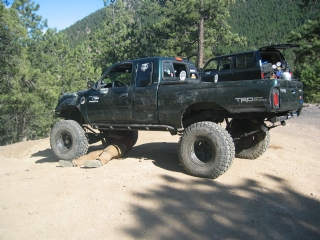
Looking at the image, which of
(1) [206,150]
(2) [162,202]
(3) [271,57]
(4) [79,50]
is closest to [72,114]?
→ (1) [206,150]

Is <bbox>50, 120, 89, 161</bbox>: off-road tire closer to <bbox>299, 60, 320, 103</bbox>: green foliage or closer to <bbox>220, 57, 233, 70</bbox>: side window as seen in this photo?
<bbox>220, 57, 233, 70</bbox>: side window

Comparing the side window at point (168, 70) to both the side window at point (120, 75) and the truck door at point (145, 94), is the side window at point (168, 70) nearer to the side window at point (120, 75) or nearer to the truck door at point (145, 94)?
the truck door at point (145, 94)

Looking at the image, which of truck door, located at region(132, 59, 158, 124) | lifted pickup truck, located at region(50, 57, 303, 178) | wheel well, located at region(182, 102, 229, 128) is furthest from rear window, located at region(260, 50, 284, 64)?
truck door, located at region(132, 59, 158, 124)

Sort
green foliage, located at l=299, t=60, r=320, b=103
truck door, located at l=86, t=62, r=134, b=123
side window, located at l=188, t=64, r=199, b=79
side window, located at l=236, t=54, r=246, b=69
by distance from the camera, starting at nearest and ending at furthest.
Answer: truck door, located at l=86, t=62, r=134, b=123 → side window, located at l=188, t=64, r=199, b=79 → side window, located at l=236, t=54, r=246, b=69 → green foliage, located at l=299, t=60, r=320, b=103

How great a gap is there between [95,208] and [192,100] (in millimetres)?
2310

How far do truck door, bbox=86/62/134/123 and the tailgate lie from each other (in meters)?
2.72

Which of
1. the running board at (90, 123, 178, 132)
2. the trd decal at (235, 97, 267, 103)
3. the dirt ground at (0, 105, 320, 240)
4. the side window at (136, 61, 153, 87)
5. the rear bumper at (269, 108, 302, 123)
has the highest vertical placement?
the side window at (136, 61, 153, 87)

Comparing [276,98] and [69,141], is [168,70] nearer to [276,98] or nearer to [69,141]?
[276,98]

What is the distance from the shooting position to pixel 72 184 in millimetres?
4551

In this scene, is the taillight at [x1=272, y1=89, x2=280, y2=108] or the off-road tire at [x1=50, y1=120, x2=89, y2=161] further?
the off-road tire at [x1=50, y1=120, x2=89, y2=161]

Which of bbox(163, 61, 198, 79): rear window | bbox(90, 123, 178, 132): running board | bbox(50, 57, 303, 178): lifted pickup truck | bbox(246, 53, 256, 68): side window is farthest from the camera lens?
bbox(246, 53, 256, 68): side window

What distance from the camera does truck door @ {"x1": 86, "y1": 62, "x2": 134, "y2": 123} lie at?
5.72m

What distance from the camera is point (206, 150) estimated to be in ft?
16.3

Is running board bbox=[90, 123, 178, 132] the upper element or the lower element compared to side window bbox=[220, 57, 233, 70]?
lower
